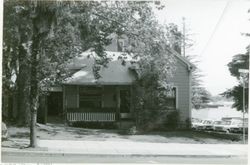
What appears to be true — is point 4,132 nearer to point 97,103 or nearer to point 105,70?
point 97,103

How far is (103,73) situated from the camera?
11.1 meters

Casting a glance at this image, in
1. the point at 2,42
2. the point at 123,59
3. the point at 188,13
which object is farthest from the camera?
the point at 123,59

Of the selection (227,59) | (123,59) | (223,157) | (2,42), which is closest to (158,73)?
(123,59)

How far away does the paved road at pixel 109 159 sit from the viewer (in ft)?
32.0

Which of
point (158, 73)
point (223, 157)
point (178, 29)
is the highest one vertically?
point (178, 29)

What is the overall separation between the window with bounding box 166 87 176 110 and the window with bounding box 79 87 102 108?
57.7 inches

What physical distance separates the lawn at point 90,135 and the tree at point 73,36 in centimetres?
22

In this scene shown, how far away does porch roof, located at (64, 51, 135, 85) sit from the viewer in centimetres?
1081

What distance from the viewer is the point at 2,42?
30.9 feet

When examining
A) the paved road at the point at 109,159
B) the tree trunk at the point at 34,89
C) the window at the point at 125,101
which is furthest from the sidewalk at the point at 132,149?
the window at the point at 125,101

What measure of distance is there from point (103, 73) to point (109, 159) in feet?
6.15

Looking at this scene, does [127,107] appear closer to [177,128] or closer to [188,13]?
[177,128]

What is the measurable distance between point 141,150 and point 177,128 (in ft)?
3.07

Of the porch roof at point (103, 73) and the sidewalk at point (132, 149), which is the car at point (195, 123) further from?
the porch roof at point (103, 73)
